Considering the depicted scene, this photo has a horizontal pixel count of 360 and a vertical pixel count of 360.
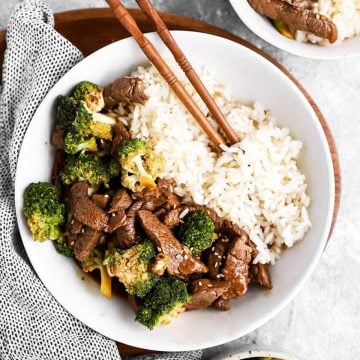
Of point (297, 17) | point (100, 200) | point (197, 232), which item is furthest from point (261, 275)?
point (297, 17)

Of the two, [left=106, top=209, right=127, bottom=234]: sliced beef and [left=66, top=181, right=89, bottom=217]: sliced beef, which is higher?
[left=66, top=181, right=89, bottom=217]: sliced beef

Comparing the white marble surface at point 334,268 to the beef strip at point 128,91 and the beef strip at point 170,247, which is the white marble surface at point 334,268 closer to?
the beef strip at point 170,247

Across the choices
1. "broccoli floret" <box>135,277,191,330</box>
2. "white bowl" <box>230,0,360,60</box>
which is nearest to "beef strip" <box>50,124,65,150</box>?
"broccoli floret" <box>135,277,191,330</box>

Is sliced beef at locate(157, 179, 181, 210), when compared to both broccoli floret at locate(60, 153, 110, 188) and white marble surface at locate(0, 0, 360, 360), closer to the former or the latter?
broccoli floret at locate(60, 153, 110, 188)

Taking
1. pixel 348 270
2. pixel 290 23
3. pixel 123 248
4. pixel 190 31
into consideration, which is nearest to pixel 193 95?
pixel 190 31

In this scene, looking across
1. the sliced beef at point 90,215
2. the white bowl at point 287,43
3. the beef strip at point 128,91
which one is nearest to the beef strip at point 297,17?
the white bowl at point 287,43
